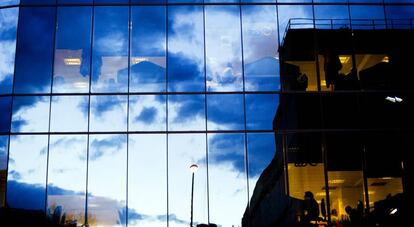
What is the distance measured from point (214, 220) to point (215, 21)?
8467 mm

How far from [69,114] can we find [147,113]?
3188mm

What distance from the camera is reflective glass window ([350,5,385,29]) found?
88.2 ft

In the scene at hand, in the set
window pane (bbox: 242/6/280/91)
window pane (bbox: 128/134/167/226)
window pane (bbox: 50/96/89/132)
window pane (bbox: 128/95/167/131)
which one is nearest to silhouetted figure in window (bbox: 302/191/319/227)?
window pane (bbox: 242/6/280/91)

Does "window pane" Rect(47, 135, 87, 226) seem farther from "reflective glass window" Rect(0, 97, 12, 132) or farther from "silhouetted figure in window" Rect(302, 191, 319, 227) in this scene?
"silhouetted figure in window" Rect(302, 191, 319, 227)

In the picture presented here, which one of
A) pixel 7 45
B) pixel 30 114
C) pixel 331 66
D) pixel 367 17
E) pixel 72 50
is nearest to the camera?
pixel 30 114

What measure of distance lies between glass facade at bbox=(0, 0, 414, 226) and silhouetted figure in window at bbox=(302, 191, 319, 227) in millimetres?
348

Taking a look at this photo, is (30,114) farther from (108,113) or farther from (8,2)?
(8,2)

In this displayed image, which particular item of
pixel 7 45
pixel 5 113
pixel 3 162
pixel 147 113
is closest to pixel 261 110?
pixel 147 113

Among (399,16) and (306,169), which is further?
(399,16)

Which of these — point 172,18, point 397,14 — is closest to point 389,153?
point 397,14

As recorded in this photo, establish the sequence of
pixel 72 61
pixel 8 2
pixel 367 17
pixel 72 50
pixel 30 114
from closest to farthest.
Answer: pixel 30 114
pixel 72 61
pixel 72 50
pixel 8 2
pixel 367 17

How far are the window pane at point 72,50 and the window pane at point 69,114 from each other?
1.44ft

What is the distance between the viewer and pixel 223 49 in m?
26.2

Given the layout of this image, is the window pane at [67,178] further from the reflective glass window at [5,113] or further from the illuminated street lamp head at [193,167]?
the illuminated street lamp head at [193,167]
